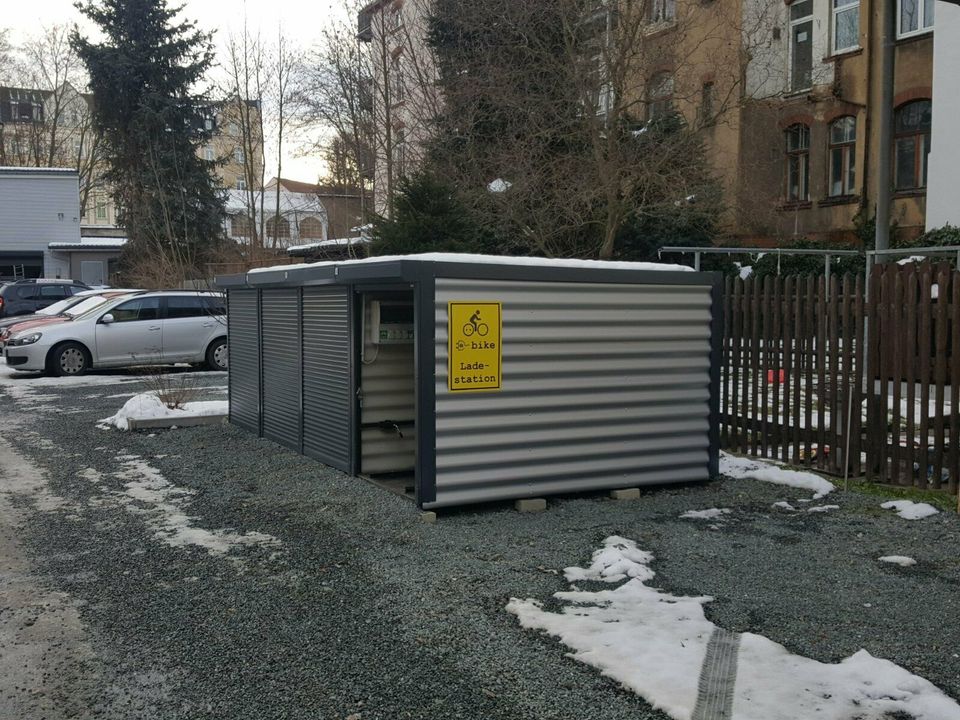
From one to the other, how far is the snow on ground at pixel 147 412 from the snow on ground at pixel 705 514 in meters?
7.19

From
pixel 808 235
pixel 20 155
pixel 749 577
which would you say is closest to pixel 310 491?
pixel 749 577

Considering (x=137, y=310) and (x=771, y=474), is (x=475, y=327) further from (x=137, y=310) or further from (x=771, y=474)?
(x=137, y=310)

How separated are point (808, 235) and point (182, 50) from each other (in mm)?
28544

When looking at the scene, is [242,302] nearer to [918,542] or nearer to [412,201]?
[412,201]

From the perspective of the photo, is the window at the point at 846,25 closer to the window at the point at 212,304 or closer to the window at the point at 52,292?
the window at the point at 212,304

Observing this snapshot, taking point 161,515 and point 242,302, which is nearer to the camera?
point 161,515

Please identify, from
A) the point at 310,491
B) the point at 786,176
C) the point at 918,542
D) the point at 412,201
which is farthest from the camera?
the point at 786,176

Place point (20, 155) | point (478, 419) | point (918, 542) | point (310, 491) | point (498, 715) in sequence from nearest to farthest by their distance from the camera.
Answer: point (498, 715) < point (918, 542) < point (478, 419) < point (310, 491) < point (20, 155)

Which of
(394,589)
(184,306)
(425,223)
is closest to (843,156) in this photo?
(425,223)

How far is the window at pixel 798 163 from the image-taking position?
2605 cm

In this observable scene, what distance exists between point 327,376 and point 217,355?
11.5 meters

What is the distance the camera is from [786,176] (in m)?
26.6

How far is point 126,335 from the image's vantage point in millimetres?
19234

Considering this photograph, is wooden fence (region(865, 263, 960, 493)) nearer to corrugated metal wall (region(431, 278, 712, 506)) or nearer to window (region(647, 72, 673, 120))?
corrugated metal wall (region(431, 278, 712, 506))
